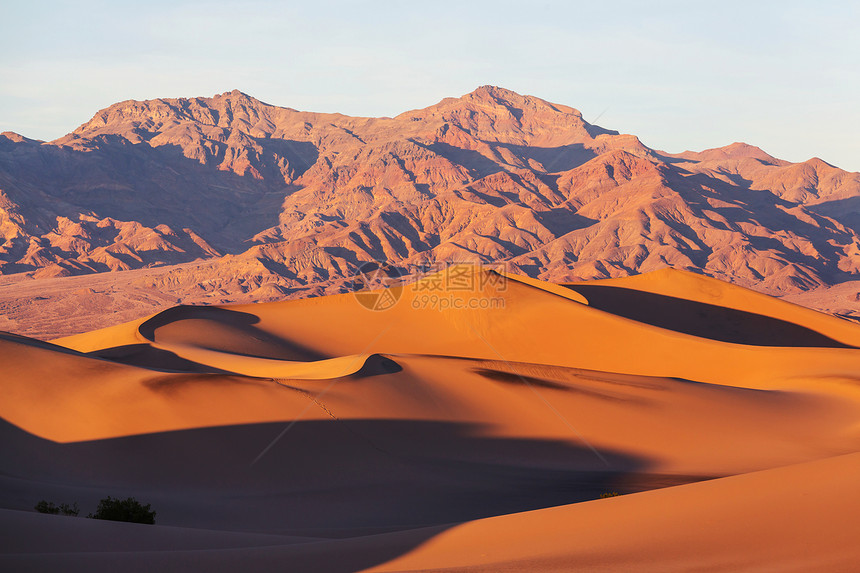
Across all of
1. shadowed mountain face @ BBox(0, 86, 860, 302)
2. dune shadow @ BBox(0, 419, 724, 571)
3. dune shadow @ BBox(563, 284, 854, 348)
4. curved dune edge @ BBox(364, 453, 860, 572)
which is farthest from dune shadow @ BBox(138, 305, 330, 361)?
shadowed mountain face @ BBox(0, 86, 860, 302)

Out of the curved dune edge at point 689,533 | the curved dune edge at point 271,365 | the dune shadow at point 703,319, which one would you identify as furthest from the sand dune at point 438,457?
the dune shadow at point 703,319

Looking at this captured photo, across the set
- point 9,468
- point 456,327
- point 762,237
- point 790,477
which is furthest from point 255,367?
point 762,237

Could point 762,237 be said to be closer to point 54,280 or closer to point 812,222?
point 812,222

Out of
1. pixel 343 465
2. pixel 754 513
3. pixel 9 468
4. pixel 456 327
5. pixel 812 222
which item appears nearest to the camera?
pixel 754 513

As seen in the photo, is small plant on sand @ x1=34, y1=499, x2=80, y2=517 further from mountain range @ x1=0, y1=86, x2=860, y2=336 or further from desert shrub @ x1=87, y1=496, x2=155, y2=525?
mountain range @ x1=0, y1=86, x2=860, y2=336

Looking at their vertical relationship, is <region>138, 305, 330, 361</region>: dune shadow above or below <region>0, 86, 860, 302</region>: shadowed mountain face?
below

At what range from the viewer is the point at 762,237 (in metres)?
134

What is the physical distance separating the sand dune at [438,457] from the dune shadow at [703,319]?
928cm

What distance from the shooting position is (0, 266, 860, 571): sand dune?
775 cm

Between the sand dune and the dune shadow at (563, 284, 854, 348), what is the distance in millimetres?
9276

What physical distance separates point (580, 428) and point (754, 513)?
1091cm

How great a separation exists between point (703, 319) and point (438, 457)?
2776cm

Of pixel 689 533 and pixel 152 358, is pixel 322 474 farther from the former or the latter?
pixel 152 358

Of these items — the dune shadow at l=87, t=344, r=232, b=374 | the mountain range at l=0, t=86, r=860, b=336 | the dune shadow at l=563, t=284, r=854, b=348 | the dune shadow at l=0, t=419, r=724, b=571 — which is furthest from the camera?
the mountain range at l=0, t=86, r=860, b=336
